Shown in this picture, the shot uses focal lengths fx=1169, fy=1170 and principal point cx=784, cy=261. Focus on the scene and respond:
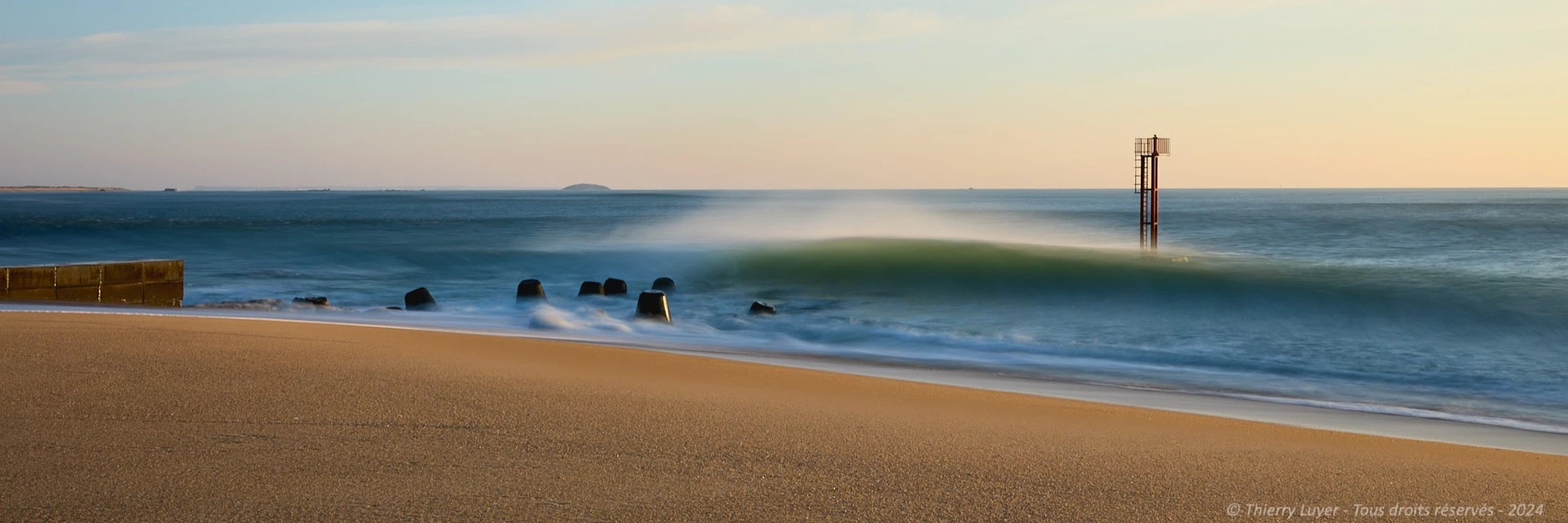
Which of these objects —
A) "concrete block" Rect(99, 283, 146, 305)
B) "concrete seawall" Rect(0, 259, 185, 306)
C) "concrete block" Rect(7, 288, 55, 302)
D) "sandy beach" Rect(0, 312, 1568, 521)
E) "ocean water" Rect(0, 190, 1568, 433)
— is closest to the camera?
"sandy beach" Rect(0, 312, 1568, 521)

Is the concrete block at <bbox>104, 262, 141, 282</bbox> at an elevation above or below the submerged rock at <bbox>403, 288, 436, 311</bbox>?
above

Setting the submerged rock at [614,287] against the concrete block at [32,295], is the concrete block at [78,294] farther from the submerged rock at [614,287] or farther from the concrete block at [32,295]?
the submerged rock at [614,287]

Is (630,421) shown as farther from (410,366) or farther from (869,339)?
(869,339)

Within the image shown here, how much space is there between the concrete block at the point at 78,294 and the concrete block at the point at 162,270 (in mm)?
790

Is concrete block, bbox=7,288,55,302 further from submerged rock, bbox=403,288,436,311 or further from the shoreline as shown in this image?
→ submerged rock, bbox=403,288,436,311

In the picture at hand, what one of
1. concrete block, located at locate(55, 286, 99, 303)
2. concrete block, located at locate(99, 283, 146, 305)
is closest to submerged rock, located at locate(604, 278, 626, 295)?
concrete block, located at locate(99, 283, 146, 305)

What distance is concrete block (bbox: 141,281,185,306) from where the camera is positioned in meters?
12.9

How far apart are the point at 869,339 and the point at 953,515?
957 cm

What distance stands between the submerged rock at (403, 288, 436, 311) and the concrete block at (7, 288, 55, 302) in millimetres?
4532

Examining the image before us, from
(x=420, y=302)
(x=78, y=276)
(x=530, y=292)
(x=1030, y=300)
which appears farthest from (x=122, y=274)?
(x=1030, y=300)

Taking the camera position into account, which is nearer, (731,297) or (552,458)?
(552,458)

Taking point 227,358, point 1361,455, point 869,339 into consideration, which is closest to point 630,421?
point 227,358

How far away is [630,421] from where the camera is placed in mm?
4664

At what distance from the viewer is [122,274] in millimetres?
12461
